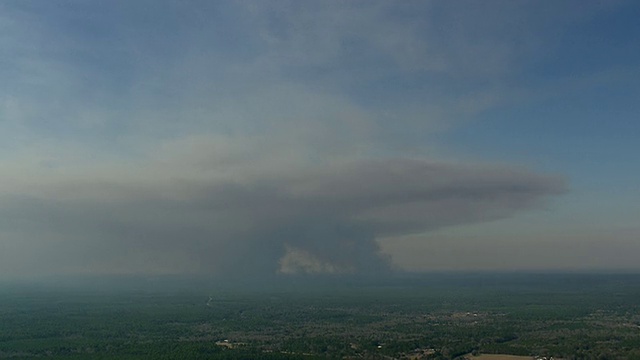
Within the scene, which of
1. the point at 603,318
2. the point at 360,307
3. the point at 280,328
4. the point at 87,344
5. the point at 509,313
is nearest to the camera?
the point at 87,344

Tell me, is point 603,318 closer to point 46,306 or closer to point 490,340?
point 490,340

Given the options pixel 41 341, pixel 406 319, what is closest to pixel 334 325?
pixel 406 319

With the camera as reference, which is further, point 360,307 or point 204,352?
point 360,307

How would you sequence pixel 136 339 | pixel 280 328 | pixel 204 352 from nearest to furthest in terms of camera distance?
pixel 204 352 < pixel 136 339 < pixel 280 328

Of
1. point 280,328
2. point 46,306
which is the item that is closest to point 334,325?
point 280,328

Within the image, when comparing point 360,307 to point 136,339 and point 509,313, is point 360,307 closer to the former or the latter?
point 509,313

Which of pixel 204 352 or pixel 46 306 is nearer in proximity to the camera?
pixel 204 352
